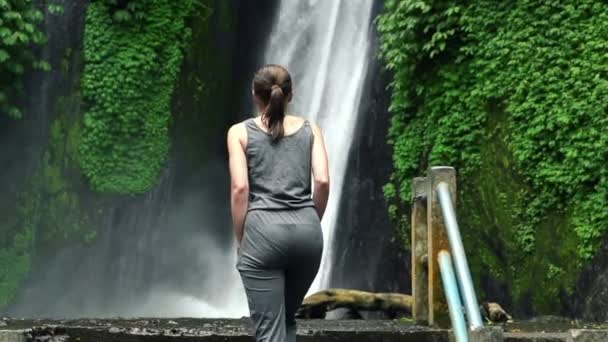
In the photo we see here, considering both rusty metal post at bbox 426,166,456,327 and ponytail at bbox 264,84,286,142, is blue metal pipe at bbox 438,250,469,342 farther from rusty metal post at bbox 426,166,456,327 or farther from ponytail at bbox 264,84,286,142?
ponytail at bbox 264,84,286,142

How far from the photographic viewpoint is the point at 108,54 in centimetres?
1667

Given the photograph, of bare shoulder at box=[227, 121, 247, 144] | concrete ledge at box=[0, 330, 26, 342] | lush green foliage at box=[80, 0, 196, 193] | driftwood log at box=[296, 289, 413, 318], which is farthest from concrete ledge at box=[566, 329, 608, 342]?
lush green foliage at box=[80, 0, 196, 193]

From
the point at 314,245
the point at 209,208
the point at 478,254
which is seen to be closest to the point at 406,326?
the point at 314,245

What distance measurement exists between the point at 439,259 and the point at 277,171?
5.45 feet

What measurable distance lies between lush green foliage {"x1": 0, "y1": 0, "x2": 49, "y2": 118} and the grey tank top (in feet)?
36.8

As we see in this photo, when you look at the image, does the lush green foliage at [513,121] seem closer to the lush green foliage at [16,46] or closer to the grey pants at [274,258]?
the lush green foliage at [16,46]

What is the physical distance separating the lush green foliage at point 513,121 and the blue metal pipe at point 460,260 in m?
5.35

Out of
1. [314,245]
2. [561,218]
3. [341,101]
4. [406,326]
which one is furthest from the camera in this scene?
[341,101]

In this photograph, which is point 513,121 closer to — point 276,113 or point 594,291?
point 594,291

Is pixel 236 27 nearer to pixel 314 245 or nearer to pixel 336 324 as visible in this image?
pixel 336 324

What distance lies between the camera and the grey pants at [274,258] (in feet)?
16.0

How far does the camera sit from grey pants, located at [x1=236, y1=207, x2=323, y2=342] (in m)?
4.89

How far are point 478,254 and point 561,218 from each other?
4.40ft

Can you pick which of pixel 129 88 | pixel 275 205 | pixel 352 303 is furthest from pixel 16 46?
pixel 275 205
